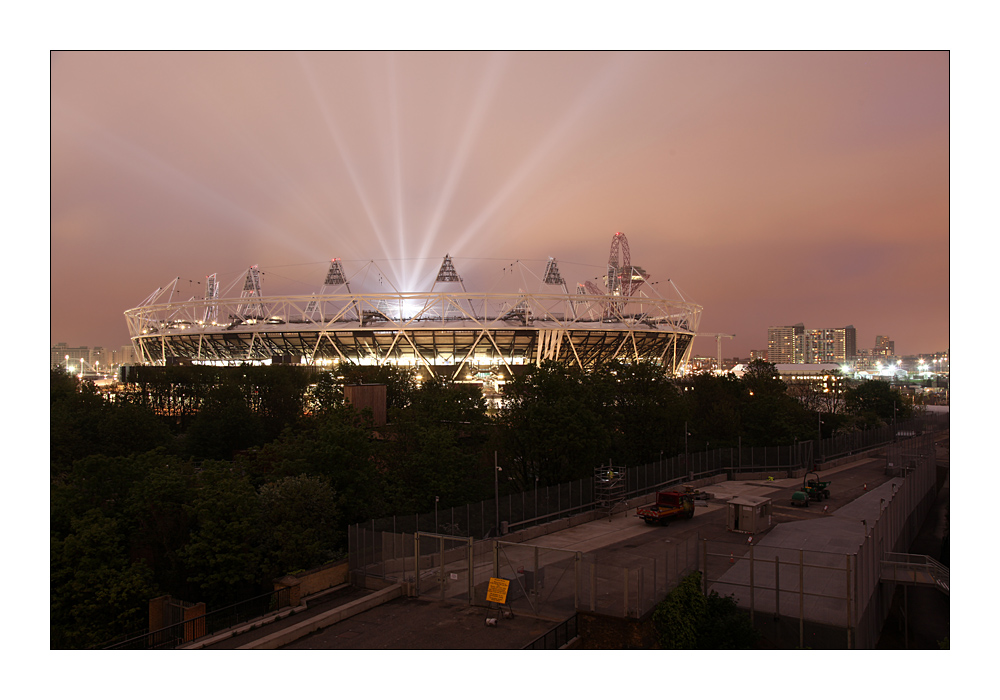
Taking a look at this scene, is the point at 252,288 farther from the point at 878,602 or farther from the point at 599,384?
the point at 878,602

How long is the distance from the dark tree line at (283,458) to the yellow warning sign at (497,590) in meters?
6.15

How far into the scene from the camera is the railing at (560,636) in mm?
11758

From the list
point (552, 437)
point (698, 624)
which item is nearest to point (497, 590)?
point (698, 624)

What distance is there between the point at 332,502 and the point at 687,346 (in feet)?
240

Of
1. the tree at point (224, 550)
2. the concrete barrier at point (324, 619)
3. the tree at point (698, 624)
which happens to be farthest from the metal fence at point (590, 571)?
the tree at point (224, 550)

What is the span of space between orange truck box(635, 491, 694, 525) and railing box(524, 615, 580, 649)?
1097 cm

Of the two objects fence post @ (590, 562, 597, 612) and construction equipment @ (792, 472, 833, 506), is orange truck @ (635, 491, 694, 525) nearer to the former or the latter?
construction equipment @ (792, 472, 833, 506)

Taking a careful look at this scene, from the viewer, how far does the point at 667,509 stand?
77.5 ft

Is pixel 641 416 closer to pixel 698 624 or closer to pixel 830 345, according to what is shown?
pixel 698 624

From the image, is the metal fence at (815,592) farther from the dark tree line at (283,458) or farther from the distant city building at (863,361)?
the distant city building at (863,361)

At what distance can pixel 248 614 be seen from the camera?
16.2m

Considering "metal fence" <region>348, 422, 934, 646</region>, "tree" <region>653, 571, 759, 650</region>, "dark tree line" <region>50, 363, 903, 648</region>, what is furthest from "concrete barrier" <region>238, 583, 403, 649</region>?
"tree" <region>653, 571, 759, 650</region>

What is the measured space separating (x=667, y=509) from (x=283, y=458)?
45.1 ft

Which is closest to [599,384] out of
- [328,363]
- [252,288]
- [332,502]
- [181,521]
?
[332,502]
